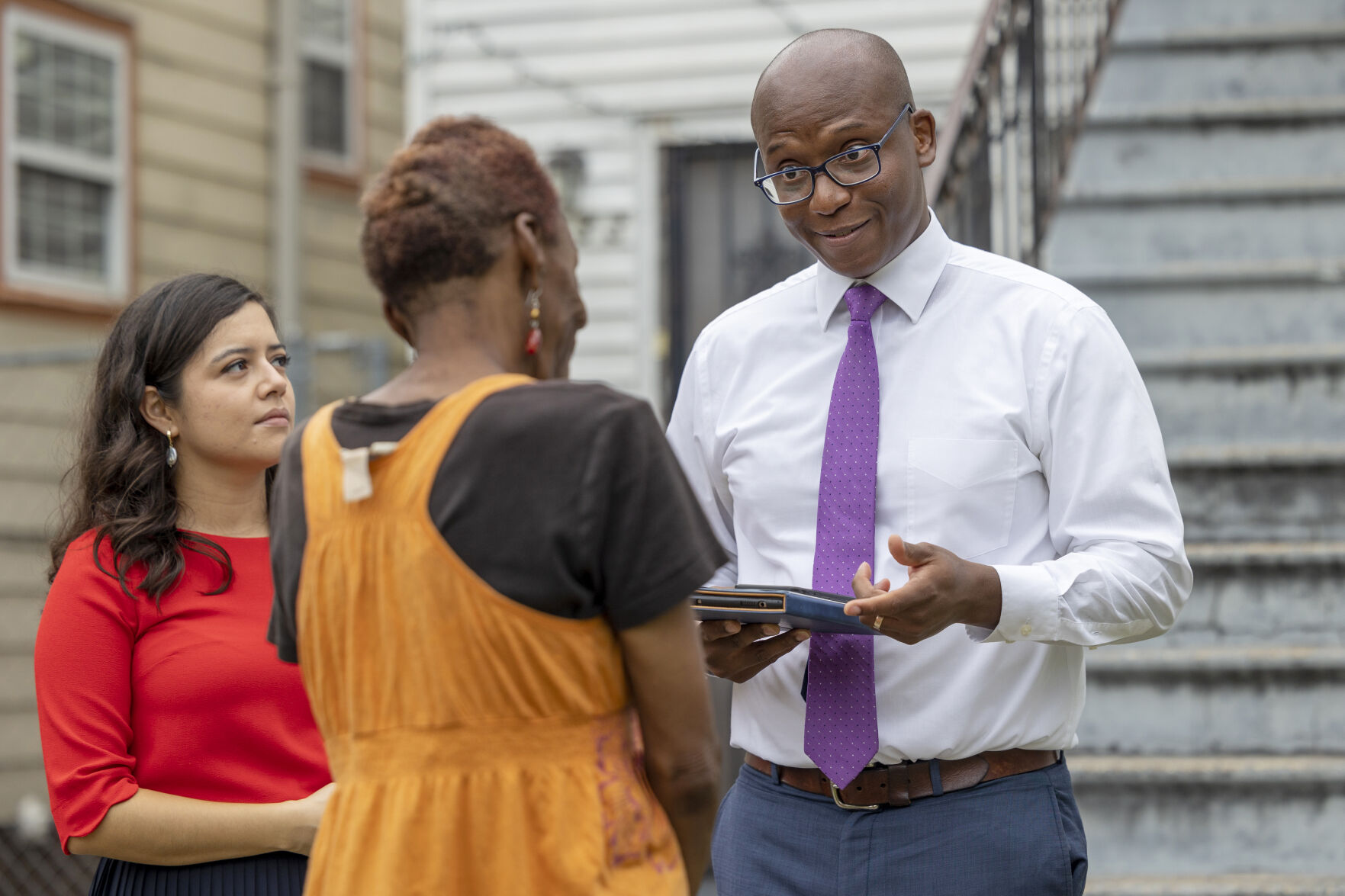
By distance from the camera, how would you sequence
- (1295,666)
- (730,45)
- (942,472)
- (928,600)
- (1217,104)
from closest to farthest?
(928,600) < (942,472) < (1295,666) < (1217,104) < (730,45)

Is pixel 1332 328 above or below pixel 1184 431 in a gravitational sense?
above

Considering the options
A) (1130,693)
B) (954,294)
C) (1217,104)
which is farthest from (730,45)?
(954,294)

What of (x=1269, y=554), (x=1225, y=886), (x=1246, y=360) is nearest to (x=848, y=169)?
(x=1225, y=886)

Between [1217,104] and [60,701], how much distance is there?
4.76m

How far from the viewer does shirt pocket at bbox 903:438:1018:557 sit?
2.32 m

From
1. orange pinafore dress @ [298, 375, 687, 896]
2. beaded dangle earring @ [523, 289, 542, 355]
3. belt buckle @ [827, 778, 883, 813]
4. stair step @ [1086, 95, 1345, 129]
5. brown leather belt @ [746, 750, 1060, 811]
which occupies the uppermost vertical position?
stair step @ [1086, 95, 1345, 129]

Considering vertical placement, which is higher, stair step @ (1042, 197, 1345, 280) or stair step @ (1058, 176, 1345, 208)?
stair step @ (1058, 176, 1345, 208)

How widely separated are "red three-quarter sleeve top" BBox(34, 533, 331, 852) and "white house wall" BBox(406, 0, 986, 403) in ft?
18.2

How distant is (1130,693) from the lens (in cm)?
407

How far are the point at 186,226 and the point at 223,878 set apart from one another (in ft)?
24.6

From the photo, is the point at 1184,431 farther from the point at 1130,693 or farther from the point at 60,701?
the point at 60,701

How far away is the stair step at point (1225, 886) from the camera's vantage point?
3.61 metres

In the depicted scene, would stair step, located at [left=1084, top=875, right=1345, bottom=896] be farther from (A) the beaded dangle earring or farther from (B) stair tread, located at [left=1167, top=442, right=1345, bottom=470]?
(A) the beaded dangle earring

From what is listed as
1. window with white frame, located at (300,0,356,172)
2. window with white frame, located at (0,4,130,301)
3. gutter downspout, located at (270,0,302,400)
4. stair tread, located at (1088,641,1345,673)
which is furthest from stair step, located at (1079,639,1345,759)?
window with white frame, located at (300,0,356,172)
